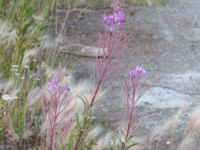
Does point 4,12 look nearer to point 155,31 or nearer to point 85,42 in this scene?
point 85,42

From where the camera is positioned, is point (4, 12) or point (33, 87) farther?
point (4, 12)

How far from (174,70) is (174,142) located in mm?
1323

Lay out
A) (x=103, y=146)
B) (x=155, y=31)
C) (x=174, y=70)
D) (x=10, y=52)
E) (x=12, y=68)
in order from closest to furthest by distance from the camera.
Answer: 1. (x=103, y=146)
2. (x=12, y=68)
3. (x=10, y=52)
4. (x=174, y=70)
5. (x=155, y=31)

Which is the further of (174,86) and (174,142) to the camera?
(174,86)

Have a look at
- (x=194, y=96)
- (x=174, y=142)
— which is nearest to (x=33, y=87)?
(x=174, y=142)

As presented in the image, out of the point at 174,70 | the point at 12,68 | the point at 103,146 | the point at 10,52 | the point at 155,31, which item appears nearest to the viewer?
the point at 103,146

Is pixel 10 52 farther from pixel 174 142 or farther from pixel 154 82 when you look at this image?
pixel 174 142

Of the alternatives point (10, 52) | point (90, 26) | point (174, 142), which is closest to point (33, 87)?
point (10, 52)

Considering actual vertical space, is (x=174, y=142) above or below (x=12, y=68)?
below

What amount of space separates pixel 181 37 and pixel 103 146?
2.58 m

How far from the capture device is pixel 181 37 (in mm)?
5461

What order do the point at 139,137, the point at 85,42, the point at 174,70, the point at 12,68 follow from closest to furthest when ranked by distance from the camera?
the point at 139,137 → the point at 12,68 → the point at 174,70 → the point at 85,42

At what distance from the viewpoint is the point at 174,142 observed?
3525mm

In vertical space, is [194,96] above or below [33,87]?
below
